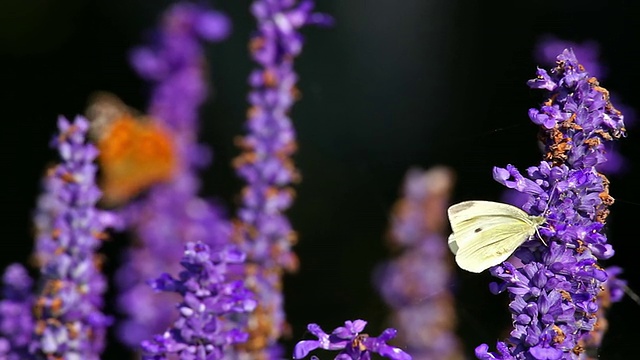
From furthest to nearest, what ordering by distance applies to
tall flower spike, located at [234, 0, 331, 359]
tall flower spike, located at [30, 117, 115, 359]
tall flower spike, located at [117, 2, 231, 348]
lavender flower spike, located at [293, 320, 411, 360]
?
tall flower spike, located at [117, 2, 231, 348] → tall flower spike, located at [234, 0, 331, 359] → tall flower spike, located at [30, 117, 115, 359] → lavender flower spike, located at [293, 320, 411, 360]

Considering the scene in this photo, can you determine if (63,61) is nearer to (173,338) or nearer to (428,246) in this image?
(428,246)

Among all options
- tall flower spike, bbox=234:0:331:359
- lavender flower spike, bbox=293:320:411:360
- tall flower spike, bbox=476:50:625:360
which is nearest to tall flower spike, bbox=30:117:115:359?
tall flower spike, bbox=234:0:331:359

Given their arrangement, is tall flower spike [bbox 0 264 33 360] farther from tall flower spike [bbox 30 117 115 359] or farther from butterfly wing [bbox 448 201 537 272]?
butterfly wing [bbox 448 201 537 272]

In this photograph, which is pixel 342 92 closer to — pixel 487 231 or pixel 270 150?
pixel 270 150

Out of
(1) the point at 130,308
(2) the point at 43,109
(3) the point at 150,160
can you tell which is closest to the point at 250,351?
(1) the point at 130,308

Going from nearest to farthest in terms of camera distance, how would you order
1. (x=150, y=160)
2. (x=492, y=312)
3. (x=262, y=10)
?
(x=492, y=312) < (x=262, y=10) < (x=150, y=160)

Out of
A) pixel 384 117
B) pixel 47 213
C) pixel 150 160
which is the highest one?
pixel 384 117

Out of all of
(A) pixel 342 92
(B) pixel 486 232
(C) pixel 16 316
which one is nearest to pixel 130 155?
(C) pixel 16 316
